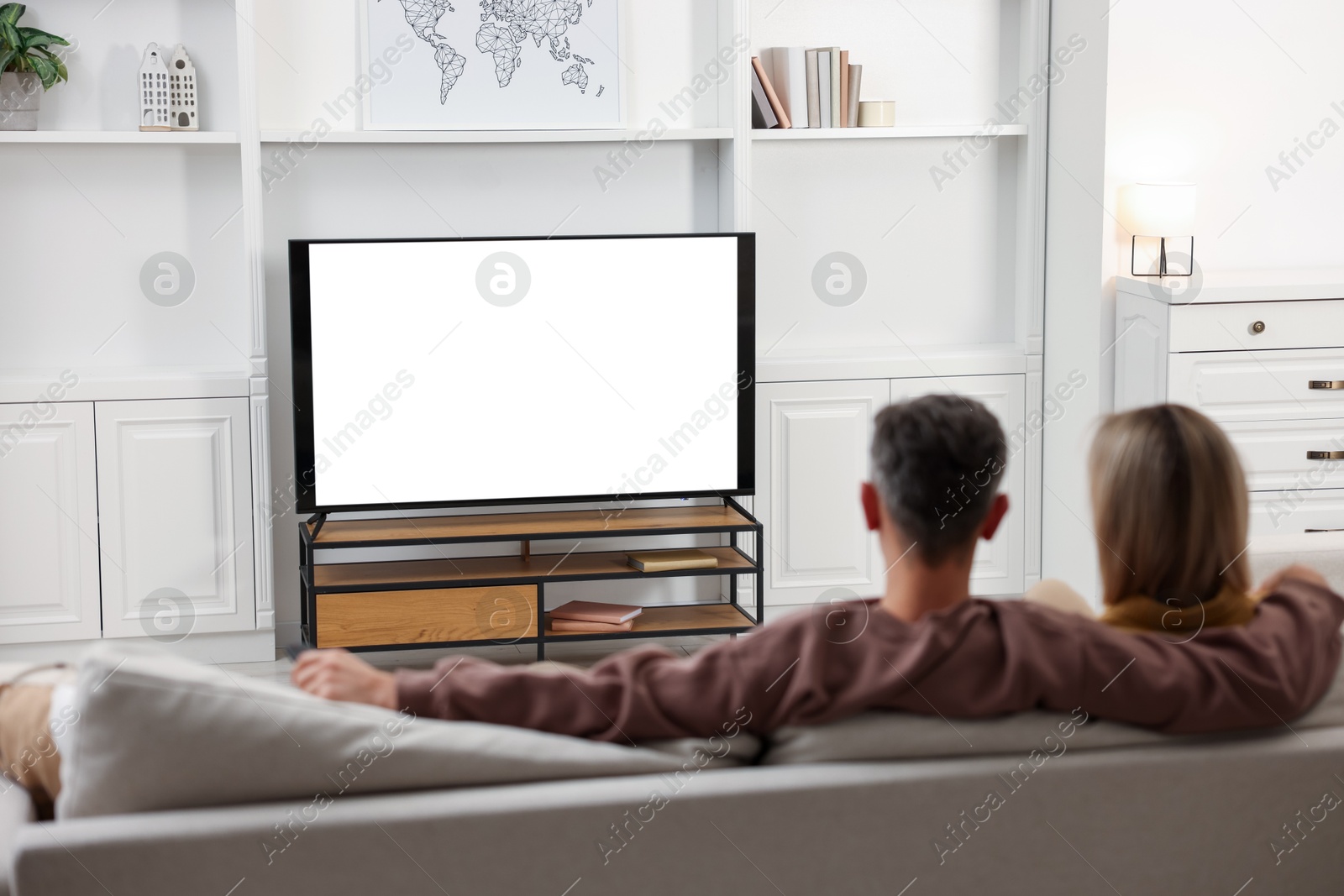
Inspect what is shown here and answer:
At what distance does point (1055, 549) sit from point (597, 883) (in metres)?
3.18

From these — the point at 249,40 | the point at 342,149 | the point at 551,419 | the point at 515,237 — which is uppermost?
the point at 249,40

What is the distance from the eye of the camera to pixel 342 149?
3.71m

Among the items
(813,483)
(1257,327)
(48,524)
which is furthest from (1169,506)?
(48,524)

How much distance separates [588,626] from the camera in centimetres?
361

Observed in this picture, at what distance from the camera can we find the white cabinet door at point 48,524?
3504mm

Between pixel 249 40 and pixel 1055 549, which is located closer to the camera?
pixel 249 40

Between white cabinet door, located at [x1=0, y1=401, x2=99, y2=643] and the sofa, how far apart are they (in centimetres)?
246

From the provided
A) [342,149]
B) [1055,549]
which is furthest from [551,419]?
[1055,549]

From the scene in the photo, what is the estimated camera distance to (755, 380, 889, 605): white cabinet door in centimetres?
391

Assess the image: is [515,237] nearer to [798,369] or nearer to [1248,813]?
[798,369]

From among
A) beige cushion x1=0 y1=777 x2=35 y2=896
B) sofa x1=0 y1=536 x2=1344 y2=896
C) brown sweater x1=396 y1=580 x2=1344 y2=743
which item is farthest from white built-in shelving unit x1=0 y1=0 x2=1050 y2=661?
brown sweater x1=396 y1=580 x2=1344 y2=743

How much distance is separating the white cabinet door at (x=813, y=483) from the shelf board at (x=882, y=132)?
78 centimetres

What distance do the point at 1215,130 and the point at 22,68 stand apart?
11.5 ft

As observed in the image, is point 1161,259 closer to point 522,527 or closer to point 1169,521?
point 522,527
